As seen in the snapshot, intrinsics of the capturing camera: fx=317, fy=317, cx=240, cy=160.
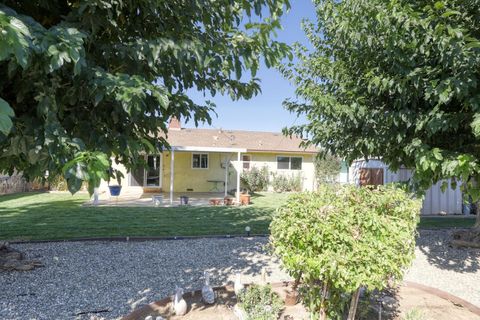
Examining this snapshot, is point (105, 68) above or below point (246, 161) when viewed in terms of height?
above

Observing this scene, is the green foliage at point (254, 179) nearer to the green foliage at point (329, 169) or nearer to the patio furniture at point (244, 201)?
the green foliage at point (329, 169)

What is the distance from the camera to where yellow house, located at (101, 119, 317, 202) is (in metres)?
19.3

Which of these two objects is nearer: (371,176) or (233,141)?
(371,176)

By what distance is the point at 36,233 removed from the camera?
7.96 meters

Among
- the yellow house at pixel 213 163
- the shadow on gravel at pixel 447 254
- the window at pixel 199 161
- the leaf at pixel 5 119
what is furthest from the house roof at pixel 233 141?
the leaf at pixel 5 119

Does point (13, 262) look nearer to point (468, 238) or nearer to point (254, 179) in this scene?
point (468, 238)

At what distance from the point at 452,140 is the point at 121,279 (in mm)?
5732

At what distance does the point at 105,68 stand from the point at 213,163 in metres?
17.8

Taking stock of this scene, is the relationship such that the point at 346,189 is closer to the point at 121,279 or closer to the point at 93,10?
the point at 93,10

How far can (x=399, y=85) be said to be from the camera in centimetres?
440

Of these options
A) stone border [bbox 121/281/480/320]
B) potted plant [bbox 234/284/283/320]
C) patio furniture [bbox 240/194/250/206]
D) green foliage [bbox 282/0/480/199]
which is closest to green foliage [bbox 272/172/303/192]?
patio furniture [bbox 240/194/250/206]

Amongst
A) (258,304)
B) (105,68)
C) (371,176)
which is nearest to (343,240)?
(258,304)

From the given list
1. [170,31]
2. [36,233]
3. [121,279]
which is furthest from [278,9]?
[36,233]

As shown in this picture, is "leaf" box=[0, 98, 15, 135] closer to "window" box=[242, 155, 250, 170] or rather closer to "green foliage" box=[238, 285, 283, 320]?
"green foliage" box=[238, 285, 283, 320]
